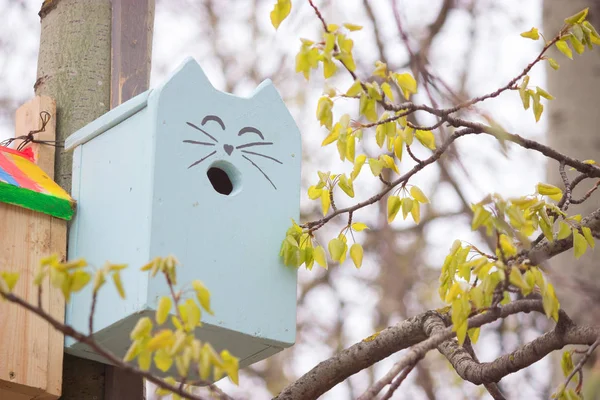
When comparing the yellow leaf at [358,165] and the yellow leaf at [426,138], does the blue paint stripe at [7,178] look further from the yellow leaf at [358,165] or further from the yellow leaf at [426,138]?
the yellow leaf at [426,138]

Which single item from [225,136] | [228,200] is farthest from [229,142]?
[228,200]

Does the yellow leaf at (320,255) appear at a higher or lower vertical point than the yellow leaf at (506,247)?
higher

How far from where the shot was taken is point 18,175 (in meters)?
2.71

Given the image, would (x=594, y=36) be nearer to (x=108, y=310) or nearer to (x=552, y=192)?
(x=552, y=192)

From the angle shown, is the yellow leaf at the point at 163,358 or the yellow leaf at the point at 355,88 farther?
the yellow leaf at the point at 355,88

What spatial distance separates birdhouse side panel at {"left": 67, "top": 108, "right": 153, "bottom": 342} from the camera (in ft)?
8.21

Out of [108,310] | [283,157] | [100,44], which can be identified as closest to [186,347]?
[108,310]

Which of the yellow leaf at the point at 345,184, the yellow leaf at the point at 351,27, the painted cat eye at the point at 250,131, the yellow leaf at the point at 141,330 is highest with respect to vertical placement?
the painted cat eye at the point at 250,131

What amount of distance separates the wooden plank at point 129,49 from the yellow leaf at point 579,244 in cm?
135

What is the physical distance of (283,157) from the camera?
284 centimetres

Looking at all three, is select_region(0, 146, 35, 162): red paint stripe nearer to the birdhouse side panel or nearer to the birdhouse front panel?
the birdhouse side panel

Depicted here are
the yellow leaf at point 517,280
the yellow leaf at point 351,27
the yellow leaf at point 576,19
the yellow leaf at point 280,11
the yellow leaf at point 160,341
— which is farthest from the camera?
the yellow leaf at point 576,19

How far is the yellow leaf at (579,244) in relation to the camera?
93.0 inches

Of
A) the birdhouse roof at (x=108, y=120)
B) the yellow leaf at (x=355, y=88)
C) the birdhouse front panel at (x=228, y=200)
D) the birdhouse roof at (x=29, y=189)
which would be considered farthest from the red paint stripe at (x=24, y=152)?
the yellow leaf at (x=355, y=88)
